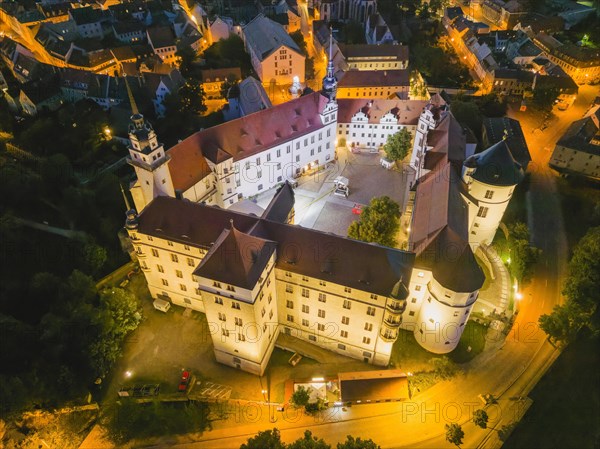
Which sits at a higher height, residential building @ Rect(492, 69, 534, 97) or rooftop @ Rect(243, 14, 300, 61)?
rooftop @ Rect(243, 14, 300, 61)

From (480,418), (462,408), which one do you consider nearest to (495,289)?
(462,408)

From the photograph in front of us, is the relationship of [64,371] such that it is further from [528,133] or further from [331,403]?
[528,133]

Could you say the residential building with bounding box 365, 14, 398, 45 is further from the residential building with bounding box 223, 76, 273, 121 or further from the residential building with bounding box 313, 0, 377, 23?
the residential building with bounding box 223, 76, 273, 121

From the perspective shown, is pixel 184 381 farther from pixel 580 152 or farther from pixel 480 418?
pixel 580 152

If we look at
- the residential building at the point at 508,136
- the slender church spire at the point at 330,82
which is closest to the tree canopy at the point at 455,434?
the residential building at the point at 508,136

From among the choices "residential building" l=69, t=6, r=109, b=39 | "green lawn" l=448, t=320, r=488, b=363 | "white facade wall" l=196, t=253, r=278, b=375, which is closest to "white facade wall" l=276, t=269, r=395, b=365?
"white facade wall" l=196, t=253, r=278, b=375

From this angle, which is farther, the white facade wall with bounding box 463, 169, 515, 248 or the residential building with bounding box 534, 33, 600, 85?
the residential building with bounding box 534, 33, 600, 85
